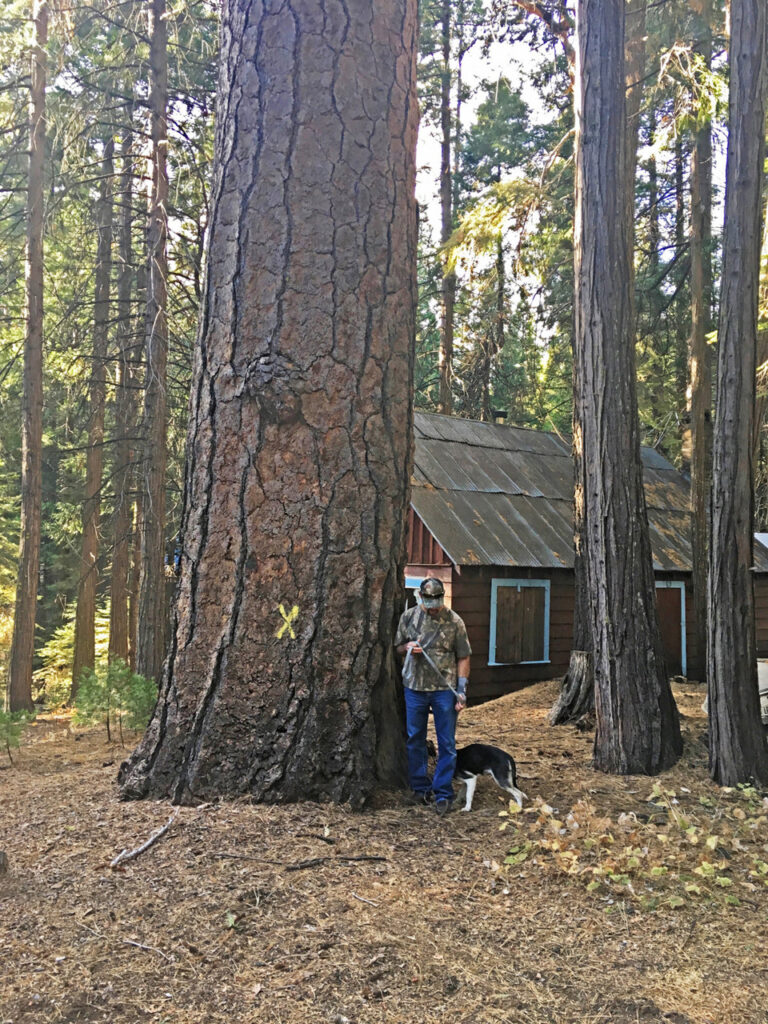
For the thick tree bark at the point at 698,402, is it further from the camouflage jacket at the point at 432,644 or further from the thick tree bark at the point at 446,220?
the camouflage jacket at the point at 432,644

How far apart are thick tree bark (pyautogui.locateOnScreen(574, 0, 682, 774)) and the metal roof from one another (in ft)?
19.4

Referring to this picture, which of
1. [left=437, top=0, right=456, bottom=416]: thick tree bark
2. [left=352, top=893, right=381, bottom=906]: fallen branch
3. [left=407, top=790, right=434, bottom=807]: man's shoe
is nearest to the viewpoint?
[left=352, top=893, right=381, bottom=906]: fallen branch

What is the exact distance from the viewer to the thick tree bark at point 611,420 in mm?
7121

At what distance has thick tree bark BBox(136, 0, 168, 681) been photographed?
36.7ft

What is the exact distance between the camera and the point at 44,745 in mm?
8898

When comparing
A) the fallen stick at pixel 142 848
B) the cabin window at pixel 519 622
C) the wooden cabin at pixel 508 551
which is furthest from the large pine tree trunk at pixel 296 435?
the cabin window at pixel 519 622

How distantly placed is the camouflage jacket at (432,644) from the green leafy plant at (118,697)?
12.9ft

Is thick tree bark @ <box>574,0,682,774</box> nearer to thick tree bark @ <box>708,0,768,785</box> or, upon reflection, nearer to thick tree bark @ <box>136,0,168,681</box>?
thick tree bark @ <box>708,0,768,785</box>

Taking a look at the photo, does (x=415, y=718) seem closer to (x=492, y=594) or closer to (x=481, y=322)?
(x=492, y=594)

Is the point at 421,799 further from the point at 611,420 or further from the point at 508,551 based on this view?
the point at 508,551

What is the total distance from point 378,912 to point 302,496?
2364 millimetres

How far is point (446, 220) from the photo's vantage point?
22.1 meters

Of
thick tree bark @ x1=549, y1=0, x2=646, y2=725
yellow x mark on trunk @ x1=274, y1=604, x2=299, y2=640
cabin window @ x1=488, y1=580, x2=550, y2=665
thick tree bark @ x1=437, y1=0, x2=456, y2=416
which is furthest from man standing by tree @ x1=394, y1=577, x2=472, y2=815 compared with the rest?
thick tree bark @ x1=437, y1=0, x2=456, y2=416

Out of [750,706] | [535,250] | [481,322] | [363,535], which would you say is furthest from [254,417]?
[481,322]
